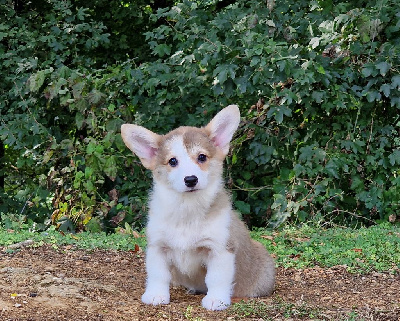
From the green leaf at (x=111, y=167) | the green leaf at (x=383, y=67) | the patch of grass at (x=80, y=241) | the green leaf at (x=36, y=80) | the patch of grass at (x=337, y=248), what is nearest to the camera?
the patch of grass at (x=337, y=248)

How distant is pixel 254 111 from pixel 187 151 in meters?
5.12

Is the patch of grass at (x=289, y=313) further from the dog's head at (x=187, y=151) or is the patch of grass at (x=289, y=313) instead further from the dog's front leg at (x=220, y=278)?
the dog's head at (x=187, y=151)

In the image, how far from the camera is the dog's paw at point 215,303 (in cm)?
501

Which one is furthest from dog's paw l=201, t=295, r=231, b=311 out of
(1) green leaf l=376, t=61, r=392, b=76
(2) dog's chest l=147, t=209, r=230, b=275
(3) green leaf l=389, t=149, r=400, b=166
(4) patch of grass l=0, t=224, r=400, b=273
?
(3) green leaf l=389, t=149, r=400, b=166

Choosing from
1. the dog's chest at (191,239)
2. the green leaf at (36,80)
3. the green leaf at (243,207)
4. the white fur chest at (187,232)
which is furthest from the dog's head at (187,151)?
the green leaf at (36,80)

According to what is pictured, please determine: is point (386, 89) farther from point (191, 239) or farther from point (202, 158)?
point (191, 239)

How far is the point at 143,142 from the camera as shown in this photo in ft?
17.6

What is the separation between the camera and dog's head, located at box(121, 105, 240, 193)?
496 cm

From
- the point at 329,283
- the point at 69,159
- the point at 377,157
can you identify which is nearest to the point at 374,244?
the point at 329,283

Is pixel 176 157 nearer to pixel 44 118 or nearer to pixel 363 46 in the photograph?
pixel 363 46

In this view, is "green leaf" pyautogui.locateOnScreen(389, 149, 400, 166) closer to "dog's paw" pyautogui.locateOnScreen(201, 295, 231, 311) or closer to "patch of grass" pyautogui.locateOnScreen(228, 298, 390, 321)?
"patch of grass" pyautogui.locateOnScreen(228, 298, 390, 321)

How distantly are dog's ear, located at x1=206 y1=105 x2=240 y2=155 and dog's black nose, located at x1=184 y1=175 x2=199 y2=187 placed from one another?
1.78ft

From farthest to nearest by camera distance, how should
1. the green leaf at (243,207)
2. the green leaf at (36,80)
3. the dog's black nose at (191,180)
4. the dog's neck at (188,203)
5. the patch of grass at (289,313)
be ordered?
the green leaf at (36,80)
the green leaf at (243,207)
the dog's neck at (188,203)
the dog's black nose at (191,180)
the patch of grass at (289,313)

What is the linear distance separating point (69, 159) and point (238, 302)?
626cm
